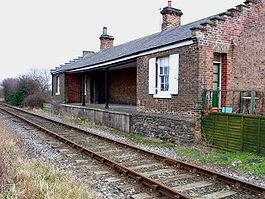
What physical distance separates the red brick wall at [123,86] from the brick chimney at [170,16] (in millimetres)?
4207

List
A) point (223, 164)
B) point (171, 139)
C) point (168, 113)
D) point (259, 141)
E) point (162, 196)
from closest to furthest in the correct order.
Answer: point (162, 196) < point (223, 164) < point (259, 141) < point (171, 139) < point (168, 113)

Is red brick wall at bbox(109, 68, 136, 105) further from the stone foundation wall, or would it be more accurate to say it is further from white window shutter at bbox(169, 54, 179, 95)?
white window shutter at bbox(169, 54, 179, 95)

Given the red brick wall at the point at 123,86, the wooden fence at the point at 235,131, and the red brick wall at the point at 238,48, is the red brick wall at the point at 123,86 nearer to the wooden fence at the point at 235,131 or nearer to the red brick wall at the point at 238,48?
the red brick wall at the point at 238,48

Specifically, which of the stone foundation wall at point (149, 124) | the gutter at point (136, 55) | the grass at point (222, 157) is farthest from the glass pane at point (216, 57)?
the grass at point (222, 157)

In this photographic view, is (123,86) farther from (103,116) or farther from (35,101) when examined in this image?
(35,101)

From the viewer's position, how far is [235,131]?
300 inches

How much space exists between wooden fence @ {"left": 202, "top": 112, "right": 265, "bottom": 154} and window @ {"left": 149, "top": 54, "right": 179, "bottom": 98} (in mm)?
2086

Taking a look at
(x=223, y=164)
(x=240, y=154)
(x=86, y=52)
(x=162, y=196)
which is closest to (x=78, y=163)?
(x=162, y=196)

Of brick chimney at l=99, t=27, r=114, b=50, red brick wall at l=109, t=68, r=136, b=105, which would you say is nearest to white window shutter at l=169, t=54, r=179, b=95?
red brick wall at l=109, t=68, r=136, b=105

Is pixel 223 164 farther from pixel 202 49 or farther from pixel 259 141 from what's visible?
pixel 202 49

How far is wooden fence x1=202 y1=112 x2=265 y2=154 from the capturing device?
6977 millimetres

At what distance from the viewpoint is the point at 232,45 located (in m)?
9.47

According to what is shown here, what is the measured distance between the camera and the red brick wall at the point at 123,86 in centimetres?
1770

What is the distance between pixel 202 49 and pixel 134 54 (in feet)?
13.9
